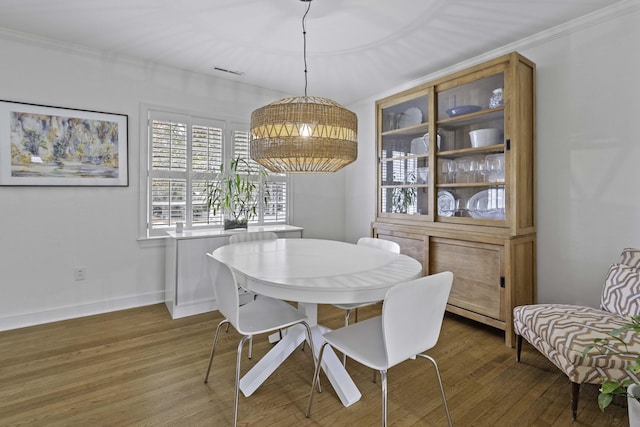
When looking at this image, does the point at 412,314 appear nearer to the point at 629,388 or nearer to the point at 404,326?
the point at 404,326

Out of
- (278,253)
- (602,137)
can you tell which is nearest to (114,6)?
(278,253)

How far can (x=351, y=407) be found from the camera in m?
1.82

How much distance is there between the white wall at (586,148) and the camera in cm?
229

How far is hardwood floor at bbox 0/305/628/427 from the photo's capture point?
5.66 feet

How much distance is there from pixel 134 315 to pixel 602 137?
164 inches

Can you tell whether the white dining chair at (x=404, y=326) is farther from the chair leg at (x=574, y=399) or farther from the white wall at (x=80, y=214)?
the white wall at (x=80, y=214)

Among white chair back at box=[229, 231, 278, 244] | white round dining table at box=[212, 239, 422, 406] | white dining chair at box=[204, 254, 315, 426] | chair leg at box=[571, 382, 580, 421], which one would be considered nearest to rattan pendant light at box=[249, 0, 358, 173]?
white round dining table at box=[212, 239, 422, 406]

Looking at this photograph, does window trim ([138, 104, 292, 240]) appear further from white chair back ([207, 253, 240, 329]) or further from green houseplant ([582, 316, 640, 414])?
green houseplant ([582, 316, 640, 414])

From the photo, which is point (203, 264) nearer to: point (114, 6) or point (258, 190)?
point (258, 190)

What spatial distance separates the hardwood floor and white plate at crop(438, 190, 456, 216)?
1062 mm

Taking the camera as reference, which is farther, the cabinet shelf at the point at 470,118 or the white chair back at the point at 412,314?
the cabinet shelf at the point at 470,118

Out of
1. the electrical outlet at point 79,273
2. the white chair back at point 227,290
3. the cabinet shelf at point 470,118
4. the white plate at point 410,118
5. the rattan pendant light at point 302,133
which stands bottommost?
the electrical outlet at point 79,273

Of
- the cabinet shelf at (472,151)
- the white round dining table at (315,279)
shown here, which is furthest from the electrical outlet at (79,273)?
the cabinet shelf at (472,151)

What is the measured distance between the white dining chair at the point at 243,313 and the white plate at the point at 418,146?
82.4 inches
